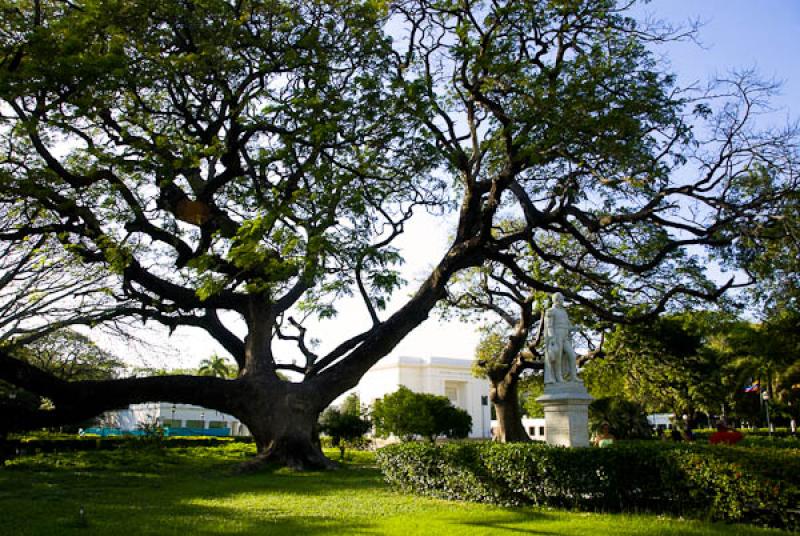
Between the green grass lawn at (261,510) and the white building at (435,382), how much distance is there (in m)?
43.1

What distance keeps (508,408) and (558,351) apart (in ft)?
37.7

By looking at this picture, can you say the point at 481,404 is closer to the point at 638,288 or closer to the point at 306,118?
the point at 638,288

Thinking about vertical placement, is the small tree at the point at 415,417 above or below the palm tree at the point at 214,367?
below

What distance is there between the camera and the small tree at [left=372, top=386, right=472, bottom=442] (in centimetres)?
2845

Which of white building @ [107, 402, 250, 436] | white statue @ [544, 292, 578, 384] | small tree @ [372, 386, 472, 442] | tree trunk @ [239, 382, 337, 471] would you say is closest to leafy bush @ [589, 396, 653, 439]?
small tree @ [372, 386, 472, 442]

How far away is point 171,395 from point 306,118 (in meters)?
8.19

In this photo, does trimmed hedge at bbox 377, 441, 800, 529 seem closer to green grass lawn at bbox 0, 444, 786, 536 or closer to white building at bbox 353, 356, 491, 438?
green grass lawn at bbox 0, 444, 786, 536

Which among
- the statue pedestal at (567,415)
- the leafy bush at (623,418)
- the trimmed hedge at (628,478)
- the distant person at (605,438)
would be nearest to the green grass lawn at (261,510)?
the trimmed hedge at (628,478)

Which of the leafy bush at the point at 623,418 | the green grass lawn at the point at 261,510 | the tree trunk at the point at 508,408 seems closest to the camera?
the green grass lawn at the point at 261,510

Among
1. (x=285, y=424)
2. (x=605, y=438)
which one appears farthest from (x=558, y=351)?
(x=285, y=424)

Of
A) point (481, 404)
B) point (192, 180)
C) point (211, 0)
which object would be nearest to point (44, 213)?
point (192, 180)

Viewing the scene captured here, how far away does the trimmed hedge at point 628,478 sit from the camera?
24.0 ft

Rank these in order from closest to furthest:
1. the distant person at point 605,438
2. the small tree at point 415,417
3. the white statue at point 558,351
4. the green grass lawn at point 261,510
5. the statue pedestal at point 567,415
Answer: the green grass lawn at point 261,510, the distant person at point 605,438, the statue pedestal at point 567,415, the white statue at point 558,351, the small tree at point 415,417

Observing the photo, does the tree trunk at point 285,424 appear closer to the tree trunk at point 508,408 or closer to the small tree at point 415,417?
the tree trunk at point 508,408
